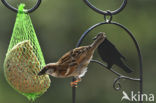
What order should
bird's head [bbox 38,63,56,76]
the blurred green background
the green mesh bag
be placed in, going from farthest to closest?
the blurred green background
the green mesh bag
bird's head [bbox 38,63,56,76]

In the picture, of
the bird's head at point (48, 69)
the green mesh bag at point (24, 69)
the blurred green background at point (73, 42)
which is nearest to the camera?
the bird's head at point (48, 69)

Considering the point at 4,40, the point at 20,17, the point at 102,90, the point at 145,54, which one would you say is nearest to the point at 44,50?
the point at 4,40

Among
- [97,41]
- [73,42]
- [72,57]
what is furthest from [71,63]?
[73,42]

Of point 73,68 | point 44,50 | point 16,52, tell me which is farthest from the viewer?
point 44,50

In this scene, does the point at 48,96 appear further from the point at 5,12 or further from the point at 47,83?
the point at 47,83

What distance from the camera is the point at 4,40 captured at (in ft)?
15.9

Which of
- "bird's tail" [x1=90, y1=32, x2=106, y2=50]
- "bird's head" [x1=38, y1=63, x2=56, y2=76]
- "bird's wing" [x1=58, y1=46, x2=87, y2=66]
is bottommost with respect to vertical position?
"bird's head" [x1=38, y1=63, x2=56, y2=76]

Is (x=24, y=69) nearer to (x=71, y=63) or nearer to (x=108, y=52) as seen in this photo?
(x=71, y=63)

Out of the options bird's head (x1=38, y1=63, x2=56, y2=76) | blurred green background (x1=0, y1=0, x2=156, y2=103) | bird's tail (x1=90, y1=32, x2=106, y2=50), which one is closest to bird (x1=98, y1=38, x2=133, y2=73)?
bird's tail (x1=90, y1=32, x2=106, y2=50)

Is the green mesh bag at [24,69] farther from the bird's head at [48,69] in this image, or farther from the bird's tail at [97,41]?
the bird's tail at [97,41]

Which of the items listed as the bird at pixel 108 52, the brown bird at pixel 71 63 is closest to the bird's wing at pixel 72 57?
the brown bird at pixel 71 63

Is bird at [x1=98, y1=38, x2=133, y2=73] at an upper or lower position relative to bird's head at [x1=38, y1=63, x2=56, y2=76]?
upper

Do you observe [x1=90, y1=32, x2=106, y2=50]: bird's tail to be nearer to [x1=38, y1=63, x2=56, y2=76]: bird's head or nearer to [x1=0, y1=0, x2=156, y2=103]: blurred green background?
[x1=38, y1=63, x2=56, y2=76]: bird's head

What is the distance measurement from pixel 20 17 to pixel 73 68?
40 cm
